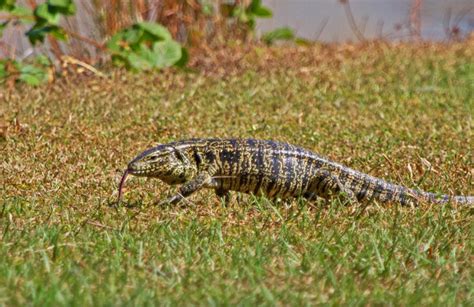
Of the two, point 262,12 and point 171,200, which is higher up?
point 262,12

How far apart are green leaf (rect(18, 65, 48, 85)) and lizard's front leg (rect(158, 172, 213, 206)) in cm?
424

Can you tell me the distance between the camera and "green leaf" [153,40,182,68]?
10.5 m

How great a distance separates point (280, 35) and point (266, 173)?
5.97 metres

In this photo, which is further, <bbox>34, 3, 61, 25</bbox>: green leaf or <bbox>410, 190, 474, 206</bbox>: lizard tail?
<bbox>34, 3, 61, 25</bbox>: green leaf

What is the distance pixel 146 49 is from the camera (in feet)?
34.8

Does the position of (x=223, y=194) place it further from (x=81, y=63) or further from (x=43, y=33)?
(x=81, y=63)

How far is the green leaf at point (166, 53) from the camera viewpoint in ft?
34.4

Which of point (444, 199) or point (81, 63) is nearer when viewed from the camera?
point (444, 199)

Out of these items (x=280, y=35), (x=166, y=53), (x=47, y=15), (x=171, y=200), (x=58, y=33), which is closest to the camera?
(x=171, y=200)

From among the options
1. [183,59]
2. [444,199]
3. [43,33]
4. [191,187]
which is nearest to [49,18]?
[43,33]

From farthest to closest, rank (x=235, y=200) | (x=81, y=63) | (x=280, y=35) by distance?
(x=280, y=35) → (x=81, y=63) → (x=235, y=200)

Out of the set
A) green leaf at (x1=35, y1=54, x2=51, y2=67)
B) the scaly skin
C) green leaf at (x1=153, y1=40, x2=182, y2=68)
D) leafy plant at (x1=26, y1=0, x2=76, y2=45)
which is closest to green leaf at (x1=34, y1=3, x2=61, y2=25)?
leafy plant at (x1=26, y1=0, x2=76, y2=45)

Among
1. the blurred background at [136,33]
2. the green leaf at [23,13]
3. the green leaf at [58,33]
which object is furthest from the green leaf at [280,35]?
the green leaf at [23,13]

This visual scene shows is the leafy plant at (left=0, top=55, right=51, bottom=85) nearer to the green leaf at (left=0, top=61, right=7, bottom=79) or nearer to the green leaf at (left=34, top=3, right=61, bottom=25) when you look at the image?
the green leaf at (left=0, top=61, right=7, bottom=79)
